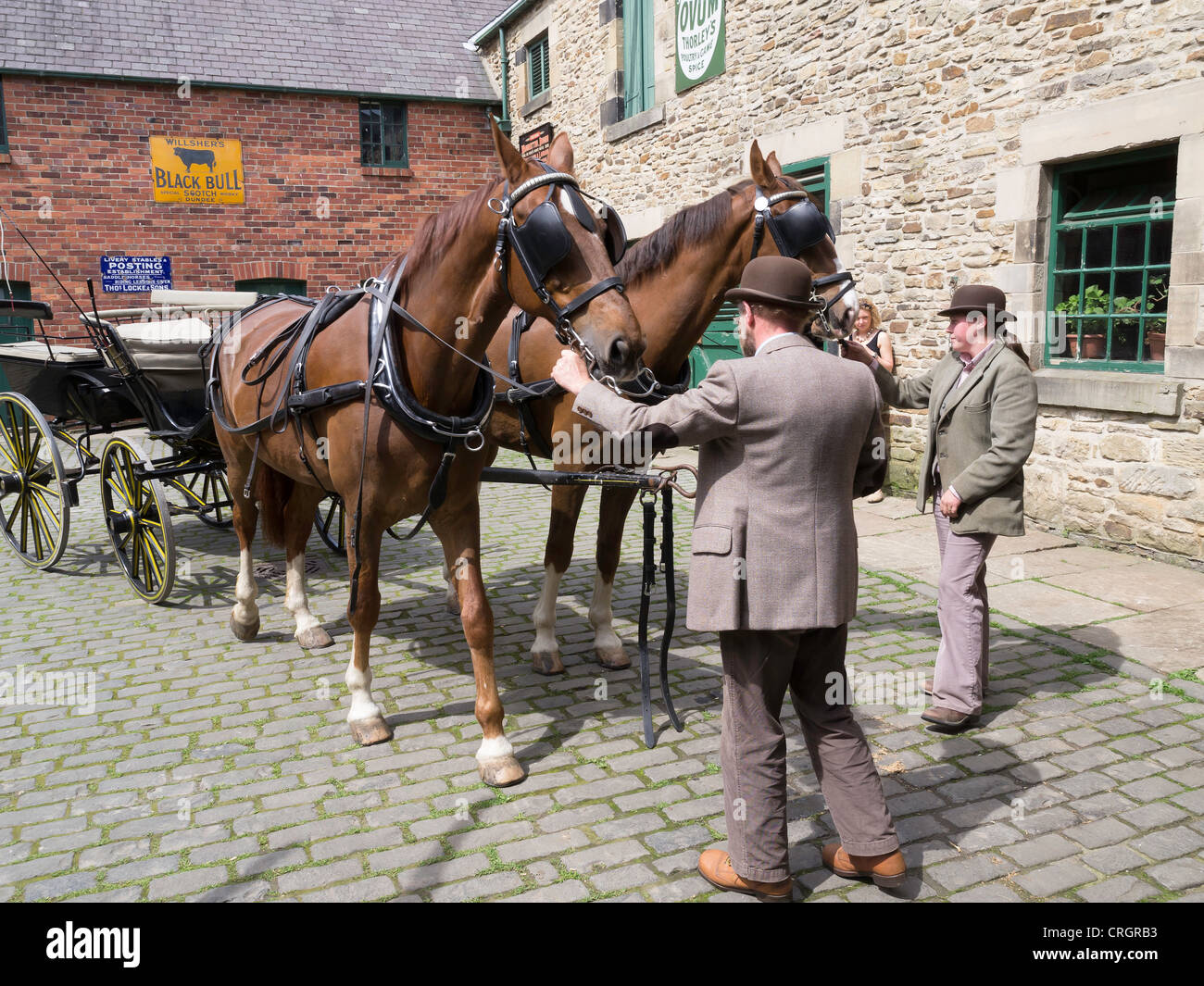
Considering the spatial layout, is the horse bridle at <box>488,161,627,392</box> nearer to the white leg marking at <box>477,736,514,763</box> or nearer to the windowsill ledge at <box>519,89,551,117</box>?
the white leg marking at <box>477,736,514,763</box>

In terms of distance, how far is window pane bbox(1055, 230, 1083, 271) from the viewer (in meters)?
7.49

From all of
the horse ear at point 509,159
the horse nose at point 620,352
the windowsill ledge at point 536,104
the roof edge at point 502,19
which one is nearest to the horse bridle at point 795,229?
the horse ear at point 509,159

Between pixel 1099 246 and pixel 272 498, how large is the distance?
648cm

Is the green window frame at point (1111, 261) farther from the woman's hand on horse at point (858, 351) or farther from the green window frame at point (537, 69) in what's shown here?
the green window frame at point (537, 69)

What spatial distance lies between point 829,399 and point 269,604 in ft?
15.8

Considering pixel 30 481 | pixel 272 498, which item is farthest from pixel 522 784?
pixel 30 481

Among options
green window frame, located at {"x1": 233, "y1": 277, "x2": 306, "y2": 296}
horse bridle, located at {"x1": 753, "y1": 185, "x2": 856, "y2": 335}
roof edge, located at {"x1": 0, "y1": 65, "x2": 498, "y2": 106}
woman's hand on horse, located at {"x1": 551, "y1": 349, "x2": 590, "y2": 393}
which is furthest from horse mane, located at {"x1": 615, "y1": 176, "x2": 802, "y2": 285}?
roof edge, located at {"x1": 0, "y1": 65, "x2": 498, "y2": 106}

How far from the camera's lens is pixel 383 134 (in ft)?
60.3

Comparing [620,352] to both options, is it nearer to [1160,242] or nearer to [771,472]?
[771,472]

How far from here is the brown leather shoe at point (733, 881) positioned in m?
2.95

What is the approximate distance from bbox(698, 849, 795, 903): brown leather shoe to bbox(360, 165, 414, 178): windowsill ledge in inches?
686

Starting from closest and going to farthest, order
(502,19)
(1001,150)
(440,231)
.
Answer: (440,231) < (1001,150) < (502,19)

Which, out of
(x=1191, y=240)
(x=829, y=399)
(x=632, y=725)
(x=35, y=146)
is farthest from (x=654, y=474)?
(x=35, y=146)

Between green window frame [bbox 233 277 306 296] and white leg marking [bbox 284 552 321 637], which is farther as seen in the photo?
green window frame [bbox 233 277 306 296]
